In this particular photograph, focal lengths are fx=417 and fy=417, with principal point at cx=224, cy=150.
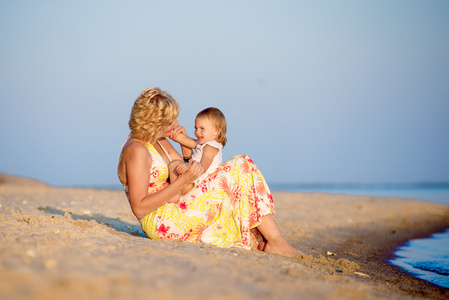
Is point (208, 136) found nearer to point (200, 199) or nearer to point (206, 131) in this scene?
point (206, 131)

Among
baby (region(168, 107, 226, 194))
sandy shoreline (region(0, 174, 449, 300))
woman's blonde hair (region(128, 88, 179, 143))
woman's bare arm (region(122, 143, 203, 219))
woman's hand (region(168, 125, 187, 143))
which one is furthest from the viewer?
woman's hand (region(168, 125, 187, 143))

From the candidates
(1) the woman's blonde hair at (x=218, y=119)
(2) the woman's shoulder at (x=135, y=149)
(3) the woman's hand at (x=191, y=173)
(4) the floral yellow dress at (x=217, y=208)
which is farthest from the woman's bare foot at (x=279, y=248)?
(2) the woman's shoulder at (x=135, y=149)

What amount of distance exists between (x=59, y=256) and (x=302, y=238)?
15.0ft

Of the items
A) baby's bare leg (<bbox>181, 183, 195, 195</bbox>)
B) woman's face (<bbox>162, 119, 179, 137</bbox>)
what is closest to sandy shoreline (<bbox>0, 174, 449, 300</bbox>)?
baby's bare leg (<bbox>181, 183, 195, 195</bbox>)

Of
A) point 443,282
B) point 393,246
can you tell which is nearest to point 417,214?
point 393,246

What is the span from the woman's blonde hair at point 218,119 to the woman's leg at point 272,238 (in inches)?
40.1

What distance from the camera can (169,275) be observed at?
2.32 metres

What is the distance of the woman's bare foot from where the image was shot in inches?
160

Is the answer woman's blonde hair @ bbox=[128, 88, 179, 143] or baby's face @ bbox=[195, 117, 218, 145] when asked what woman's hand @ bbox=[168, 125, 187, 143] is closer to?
baby's face @ bbox=[195, 117, 218, 145]

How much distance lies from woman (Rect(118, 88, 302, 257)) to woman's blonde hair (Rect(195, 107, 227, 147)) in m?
0.51

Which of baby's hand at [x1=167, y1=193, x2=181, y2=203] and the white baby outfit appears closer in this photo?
baby's hand at [x1=167, y1=193, x2=181, y2=203]

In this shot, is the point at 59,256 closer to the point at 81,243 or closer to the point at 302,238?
the point at 81,243

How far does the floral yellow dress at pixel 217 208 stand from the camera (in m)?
3.97

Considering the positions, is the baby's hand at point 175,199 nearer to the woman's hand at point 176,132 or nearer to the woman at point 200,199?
the woman at point 200,199
